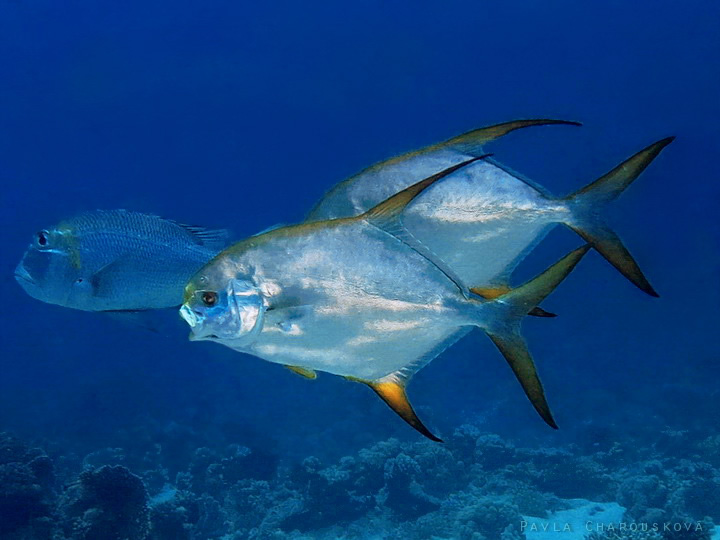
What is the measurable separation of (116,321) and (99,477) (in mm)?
6041

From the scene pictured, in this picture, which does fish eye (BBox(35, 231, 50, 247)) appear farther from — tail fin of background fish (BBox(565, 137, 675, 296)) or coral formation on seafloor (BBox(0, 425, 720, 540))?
coral formation on seafloor (BBox(0, 425, 720, 540))

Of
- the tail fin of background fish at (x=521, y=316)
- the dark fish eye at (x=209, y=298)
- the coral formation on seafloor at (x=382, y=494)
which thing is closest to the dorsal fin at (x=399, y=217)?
the tail fin of background fish at (x=521, y=316)

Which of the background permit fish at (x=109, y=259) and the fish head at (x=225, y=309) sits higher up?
the background permit fish at (x=109, y=259)

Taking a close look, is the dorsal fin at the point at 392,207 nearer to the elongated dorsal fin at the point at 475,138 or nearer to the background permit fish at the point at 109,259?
the elongated dorsal fin at the point at 475,138

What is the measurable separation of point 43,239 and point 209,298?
4.92 feet

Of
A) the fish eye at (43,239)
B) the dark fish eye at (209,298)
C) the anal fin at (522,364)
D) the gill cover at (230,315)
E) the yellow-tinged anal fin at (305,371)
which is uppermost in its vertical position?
the fish eye at (43,239)

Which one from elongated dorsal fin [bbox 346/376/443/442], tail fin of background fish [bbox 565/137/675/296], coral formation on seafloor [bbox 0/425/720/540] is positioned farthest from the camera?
coral formation on seafloor [bbox 0/425/720/540]

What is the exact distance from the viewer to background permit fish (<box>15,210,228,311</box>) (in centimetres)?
237

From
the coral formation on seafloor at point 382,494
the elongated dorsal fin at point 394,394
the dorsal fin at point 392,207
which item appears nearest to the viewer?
the dorsal fin at point 392,207

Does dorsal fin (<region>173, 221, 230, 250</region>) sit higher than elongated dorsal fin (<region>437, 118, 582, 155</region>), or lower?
higher

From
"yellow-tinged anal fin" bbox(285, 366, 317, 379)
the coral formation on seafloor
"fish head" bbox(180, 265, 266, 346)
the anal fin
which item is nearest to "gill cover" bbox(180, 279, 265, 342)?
"fish head" bbox(180, 265, 266, 346)

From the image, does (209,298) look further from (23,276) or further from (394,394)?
(23,276)

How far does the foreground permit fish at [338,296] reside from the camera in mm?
1390

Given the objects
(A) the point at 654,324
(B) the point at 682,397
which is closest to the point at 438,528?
(B) the point at 682,397
